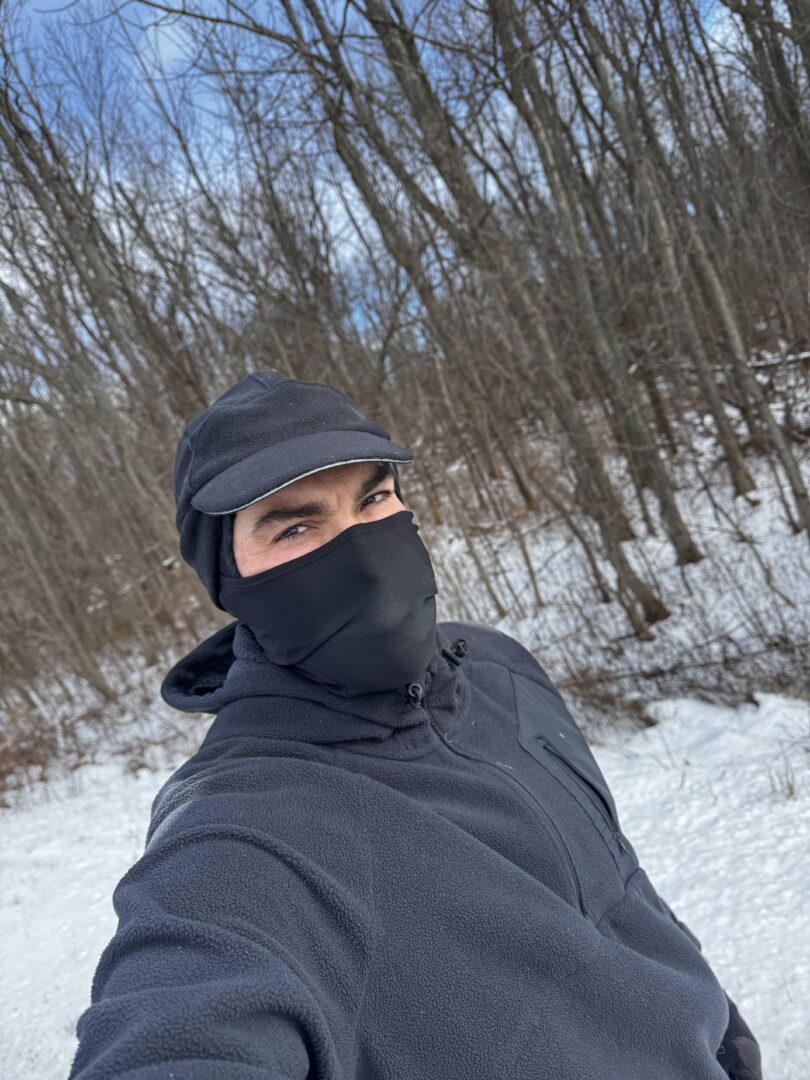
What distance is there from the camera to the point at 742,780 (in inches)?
191

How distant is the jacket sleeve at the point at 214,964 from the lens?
78cm

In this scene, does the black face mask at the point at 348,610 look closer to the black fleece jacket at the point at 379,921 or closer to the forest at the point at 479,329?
the black fleece jacket at the point at 379,921

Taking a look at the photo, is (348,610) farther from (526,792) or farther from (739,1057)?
(739,1057)

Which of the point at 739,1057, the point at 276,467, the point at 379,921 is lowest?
the point at 739,1057

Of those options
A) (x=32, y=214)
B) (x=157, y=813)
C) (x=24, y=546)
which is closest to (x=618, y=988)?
(x=157, y=813)

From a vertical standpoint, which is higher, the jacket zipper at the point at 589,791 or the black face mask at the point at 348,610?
the black face mask at the point at 348,610

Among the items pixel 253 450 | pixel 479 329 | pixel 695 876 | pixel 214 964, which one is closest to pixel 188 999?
pixel 214 964

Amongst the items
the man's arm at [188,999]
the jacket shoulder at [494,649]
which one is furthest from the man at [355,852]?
the jacket shoulder at [494,649]

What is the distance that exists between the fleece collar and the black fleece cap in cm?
24

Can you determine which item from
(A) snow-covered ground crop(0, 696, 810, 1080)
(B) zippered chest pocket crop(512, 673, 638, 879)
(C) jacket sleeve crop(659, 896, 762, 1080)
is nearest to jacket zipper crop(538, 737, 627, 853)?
(B) zippered chest pocket crop(512, 673, 638, 879)

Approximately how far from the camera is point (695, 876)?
4.12m

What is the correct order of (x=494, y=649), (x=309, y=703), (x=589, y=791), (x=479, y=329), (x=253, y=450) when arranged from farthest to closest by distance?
(x=479, y=329) → (x=494, y=649) → (x=589, y=791) → (x=253, y=450) → (x=309, y=703)

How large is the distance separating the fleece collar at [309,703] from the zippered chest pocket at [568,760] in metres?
0.22

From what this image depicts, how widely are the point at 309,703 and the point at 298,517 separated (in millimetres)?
401
